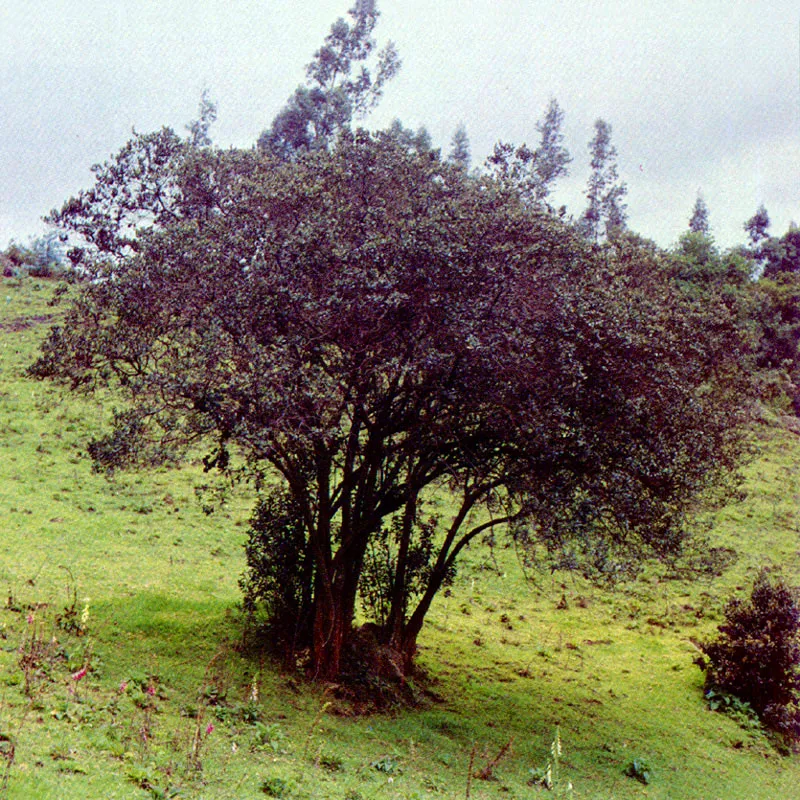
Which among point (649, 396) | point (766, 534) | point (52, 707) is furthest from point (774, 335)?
point (52, 707)

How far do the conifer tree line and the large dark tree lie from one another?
41 mm

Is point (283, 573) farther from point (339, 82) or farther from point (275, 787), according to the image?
point (339, 82)

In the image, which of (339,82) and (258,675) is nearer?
(258,675)

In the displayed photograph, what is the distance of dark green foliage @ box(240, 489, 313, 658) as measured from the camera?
52.7 ft

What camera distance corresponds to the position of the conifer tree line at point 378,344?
12.3 meters

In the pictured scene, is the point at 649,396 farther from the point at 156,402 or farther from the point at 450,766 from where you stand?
the point at 156,402

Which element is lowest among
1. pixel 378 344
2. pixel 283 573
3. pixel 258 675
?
pixel 258 675

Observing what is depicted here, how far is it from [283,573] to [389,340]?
222 inches

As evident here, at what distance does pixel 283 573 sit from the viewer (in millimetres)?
16062

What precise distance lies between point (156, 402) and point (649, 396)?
25.0 ft

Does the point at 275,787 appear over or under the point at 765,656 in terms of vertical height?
under

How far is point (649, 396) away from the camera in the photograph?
13.5 metres

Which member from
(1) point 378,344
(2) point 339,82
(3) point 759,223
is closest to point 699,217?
(3) point 759,223

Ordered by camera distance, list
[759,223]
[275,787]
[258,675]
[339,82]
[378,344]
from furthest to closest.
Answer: [759,223], [339,82], [258,675], [378,344], [275,787]
